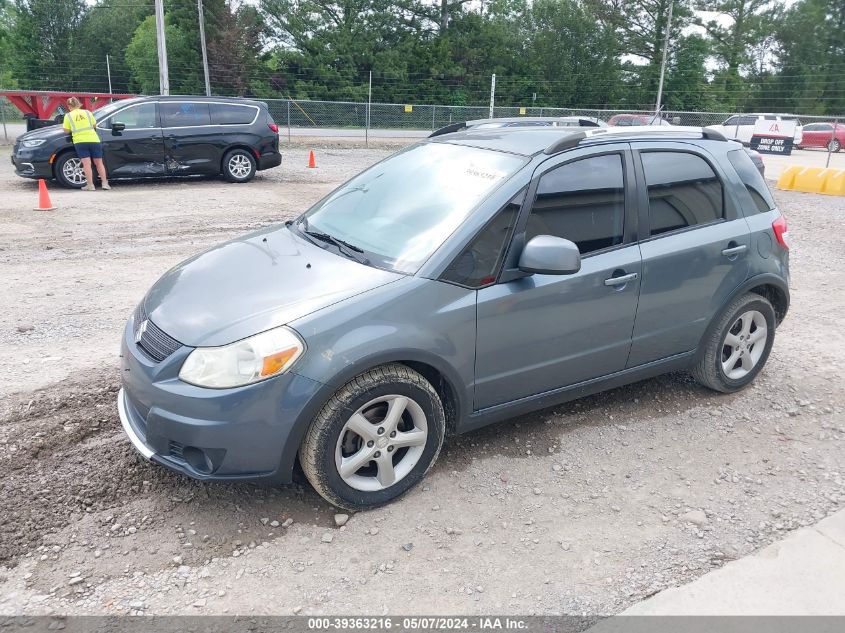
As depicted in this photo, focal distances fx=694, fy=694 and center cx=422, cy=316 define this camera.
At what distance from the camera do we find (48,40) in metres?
56.2

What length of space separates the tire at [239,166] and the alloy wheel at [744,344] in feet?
38.2

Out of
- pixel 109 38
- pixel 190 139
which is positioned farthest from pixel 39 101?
pixel 109 38

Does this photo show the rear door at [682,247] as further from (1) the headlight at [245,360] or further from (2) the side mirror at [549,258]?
(1) the headlight at [245,360]

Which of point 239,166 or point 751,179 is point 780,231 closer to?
point 751,179

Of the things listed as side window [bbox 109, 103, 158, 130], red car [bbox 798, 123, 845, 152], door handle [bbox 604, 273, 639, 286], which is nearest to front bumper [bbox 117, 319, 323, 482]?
door handle [bbox 604, 273, 639, 286]

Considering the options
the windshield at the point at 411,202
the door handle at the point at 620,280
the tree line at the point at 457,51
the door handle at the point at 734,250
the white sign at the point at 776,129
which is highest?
the tree line at the point at 457,51

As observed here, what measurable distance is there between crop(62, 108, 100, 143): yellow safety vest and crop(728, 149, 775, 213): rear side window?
35.6 ft

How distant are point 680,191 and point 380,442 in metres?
2.44

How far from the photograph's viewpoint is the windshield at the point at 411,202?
3.58 m

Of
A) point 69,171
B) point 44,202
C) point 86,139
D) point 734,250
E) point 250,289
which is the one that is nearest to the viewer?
point 250,289

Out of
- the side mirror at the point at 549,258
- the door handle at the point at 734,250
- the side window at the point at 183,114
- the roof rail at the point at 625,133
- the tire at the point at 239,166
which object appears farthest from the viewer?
the tire at the point at 239,166

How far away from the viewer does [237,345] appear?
9.93 feet

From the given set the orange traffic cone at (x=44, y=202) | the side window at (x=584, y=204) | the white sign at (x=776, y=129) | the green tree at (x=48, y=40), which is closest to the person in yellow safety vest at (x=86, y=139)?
the orange traffic cone at (x=44, y=202)

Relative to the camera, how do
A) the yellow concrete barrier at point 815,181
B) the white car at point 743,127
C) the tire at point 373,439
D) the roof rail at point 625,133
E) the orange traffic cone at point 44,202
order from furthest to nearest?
the white car at point 743,127 → the yellow concrete barrier at point 815,181 → the orange traffic cone at point 44,202 → the roof rail at point 625,133 → the tire at point 373,439
